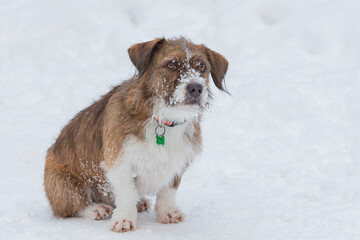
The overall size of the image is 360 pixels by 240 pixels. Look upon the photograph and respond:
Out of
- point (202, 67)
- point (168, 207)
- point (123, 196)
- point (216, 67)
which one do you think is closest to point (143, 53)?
point (202, 67)

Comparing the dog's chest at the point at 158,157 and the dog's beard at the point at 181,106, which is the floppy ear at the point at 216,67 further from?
the dog's chest at the point at 158,157

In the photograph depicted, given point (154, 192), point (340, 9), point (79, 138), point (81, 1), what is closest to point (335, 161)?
point (154, 192)

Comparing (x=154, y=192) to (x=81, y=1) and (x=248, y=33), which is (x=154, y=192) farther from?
(x=81, y=1)

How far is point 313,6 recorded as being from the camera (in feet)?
34.3

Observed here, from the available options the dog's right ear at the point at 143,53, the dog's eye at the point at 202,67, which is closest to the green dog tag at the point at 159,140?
the dog's right ear at the point at 143,53

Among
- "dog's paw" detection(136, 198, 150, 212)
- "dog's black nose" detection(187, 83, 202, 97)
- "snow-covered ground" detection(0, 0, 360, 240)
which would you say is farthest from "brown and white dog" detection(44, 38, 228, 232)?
"dog's paw" detection(136, 198, 150, 212)

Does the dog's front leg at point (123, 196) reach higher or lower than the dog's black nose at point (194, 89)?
lower

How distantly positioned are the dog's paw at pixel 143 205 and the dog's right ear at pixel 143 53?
1.55 metres

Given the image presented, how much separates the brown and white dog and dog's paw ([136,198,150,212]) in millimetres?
408

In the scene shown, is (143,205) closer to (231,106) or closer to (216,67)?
(216,67)

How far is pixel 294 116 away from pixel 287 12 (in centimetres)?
375

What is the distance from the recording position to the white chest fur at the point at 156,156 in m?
4.37

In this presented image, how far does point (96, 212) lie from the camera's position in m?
4.85

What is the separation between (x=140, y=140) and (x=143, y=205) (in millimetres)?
1245
